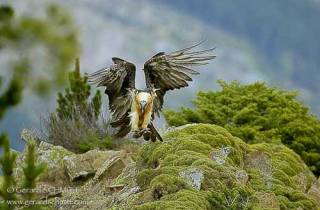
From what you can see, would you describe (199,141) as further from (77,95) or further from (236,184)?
(77,95)

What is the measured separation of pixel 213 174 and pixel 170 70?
5.35 feet

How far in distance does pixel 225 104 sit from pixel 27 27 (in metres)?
A: 20.1

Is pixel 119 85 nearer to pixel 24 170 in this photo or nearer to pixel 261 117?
pixel 24 170

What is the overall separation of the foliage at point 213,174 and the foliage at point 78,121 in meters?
8.40

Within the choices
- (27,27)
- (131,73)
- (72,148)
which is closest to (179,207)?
(131,73)

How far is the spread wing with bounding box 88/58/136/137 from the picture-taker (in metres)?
11.7

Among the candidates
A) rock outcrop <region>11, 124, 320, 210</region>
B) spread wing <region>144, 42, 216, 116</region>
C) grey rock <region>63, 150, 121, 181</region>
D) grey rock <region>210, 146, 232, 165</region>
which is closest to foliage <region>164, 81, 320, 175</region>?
grey rock <region>63, 150, 121, 181</region>

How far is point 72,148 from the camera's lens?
22938 mm

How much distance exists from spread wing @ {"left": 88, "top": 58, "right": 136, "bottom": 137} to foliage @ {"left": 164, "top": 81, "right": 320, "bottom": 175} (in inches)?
445

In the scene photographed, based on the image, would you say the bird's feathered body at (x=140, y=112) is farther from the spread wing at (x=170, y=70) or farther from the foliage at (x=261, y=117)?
the foliage at (x=261, y=117)

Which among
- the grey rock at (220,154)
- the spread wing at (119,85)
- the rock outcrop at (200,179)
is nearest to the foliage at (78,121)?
the rock outcrop at (200,179)

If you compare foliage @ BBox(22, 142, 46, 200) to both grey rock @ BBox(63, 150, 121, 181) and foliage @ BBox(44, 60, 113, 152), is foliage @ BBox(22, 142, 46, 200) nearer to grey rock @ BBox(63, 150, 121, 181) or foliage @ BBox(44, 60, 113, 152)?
grey rock @ BBox(63, 150, 121, 181)

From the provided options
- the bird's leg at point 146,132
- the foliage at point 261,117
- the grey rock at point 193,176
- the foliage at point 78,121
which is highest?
the foliage at point 261,117

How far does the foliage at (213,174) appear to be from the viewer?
11.0 meters
